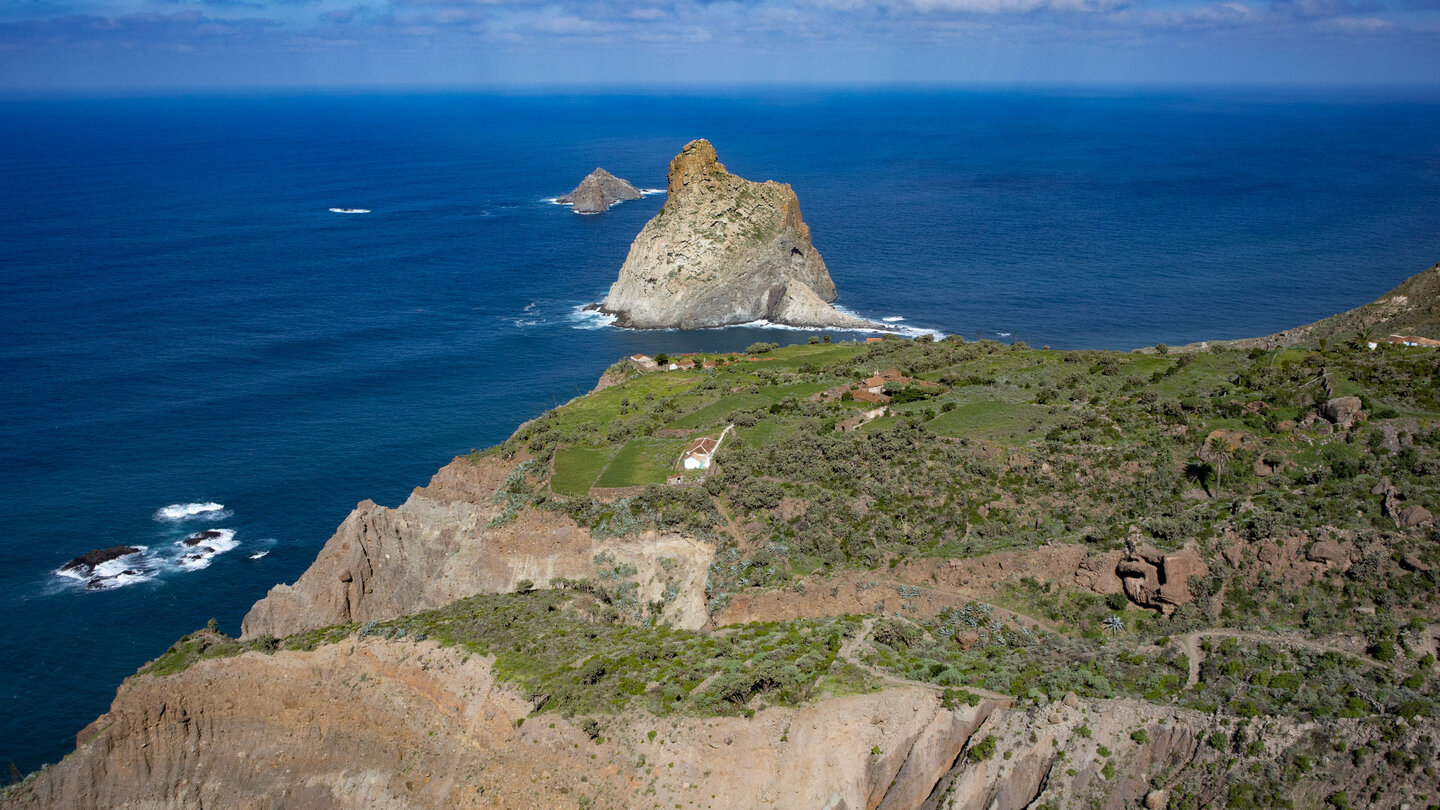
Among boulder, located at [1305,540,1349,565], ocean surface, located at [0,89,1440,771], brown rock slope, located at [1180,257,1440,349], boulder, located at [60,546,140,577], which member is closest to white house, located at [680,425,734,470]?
boulder, located at [1305,540,1349,565]

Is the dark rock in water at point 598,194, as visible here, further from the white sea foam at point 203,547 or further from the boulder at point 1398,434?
the boulder at point 1398,434

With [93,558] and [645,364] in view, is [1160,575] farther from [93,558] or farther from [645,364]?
[93,558]

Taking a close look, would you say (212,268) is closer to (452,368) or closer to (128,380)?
(128,380)

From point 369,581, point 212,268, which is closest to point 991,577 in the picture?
point 369,581

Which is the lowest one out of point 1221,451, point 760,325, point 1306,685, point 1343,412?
point 760,325

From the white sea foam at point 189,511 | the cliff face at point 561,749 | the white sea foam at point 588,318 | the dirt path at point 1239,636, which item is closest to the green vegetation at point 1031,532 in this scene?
the dirt path at point 1239,636

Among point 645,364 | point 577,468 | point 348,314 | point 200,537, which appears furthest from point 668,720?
point 348,314

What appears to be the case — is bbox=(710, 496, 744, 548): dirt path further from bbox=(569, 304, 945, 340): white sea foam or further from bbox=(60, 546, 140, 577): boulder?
bbox=(569, 304, 945, 340): white sea foam
